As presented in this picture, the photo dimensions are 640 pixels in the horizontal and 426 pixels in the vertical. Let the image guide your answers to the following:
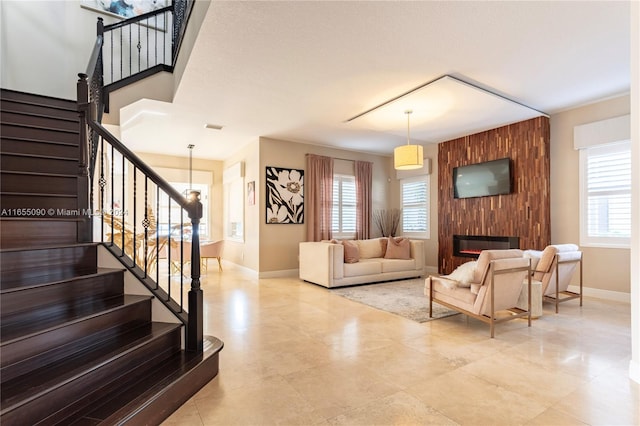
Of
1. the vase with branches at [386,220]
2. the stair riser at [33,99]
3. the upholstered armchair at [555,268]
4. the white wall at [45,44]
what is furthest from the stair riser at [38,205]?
the vase with branches at [386,220]

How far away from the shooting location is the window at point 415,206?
7578 millimetres

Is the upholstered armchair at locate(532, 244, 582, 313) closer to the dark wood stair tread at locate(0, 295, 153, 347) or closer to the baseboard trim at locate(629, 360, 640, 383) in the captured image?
the baseboard trim at locate(629, 360, 640, 383)

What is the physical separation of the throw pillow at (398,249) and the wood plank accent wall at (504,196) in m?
0.94

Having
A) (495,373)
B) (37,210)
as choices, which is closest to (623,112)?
(495,373)

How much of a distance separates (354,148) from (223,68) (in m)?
4.48

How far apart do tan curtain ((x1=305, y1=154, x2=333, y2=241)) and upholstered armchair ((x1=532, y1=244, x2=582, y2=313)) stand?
4.04m

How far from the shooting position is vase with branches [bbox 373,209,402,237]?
822 cm

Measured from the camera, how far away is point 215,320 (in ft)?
12.3

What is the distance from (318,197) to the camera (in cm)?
715

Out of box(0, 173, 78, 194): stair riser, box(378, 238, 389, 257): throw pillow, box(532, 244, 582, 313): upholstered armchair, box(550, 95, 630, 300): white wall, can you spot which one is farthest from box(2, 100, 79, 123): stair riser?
box(550, 95, 630, 300): white wall

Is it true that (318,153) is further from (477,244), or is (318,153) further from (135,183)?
(135,183)

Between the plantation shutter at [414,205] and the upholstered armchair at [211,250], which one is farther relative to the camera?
the plantation shutter at [414,205]

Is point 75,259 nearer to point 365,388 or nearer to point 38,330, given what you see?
point 38,330

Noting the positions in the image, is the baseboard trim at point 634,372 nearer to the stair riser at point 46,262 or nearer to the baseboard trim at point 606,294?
the baseboard trim at point 606,294
